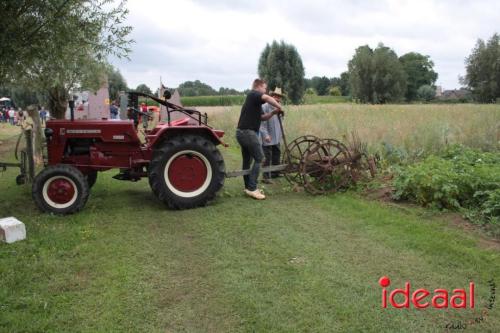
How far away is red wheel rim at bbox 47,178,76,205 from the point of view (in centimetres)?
614

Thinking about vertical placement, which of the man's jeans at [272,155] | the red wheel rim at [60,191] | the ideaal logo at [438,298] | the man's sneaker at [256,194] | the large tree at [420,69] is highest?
the large tree at [420,69]

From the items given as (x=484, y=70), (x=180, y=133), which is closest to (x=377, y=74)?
(x=484, y=70)

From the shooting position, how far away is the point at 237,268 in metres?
4.31

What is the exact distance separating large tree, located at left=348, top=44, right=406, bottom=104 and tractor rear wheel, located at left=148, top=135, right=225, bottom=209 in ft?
129

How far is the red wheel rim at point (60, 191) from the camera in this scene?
6.14m

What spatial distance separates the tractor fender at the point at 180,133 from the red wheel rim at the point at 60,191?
1210 millimetres

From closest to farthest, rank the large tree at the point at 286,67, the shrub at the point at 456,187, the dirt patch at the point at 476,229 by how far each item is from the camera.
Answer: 1. the dirt patch at the point at 476,229
2. the shrub at the point at 456,187
3. the large tree at the point at 286,67

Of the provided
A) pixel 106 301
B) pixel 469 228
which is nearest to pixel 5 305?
pixel 106 301

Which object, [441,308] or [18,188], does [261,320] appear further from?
[18,188]

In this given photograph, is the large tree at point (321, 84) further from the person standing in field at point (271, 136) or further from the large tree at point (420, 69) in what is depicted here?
the person standing in field at point (271, 136)

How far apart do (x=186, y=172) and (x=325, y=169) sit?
2188 mm

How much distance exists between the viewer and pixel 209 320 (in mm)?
3387

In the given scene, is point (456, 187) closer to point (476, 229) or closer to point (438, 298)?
point (476, 229)

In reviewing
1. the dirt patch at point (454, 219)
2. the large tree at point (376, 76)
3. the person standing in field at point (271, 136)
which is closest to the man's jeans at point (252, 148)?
the person standing in field at point (271, 136)
